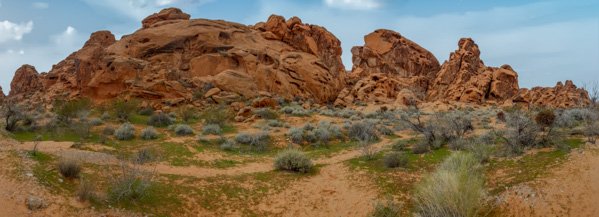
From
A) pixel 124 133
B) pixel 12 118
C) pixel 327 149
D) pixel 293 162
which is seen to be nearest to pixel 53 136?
pixel 124 133

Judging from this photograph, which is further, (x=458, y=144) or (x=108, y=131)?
(x=108, y=131)

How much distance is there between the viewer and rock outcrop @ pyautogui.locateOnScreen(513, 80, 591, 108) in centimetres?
4277

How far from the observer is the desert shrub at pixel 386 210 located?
967 centimetres

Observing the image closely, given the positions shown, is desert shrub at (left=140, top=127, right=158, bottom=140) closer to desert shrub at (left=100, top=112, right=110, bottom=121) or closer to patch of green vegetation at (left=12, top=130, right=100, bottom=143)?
patch of green vegetation at (left=12, top=130, right=100, bottom=143)

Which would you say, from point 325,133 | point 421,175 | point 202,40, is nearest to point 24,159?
point 421,175

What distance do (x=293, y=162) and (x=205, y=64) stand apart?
25032mm

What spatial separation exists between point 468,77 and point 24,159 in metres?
46.2

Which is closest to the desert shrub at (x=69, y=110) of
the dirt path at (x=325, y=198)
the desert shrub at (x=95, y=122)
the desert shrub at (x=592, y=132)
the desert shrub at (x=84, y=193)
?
the desert shrub at (x=95, y=122)

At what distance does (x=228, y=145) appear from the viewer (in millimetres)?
18344

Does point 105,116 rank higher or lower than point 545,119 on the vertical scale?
higher

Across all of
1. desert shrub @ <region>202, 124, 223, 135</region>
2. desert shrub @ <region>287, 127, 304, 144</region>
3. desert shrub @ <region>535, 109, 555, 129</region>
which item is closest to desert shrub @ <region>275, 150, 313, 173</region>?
desert shrub @ <region>287, 127, 304, 144</region>

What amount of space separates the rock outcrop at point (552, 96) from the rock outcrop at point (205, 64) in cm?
1924

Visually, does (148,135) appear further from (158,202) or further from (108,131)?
(158,202)

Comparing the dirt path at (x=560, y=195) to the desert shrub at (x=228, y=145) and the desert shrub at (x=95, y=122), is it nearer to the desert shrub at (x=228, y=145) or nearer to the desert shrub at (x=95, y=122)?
the desert shrub at (x=228, y=145)
